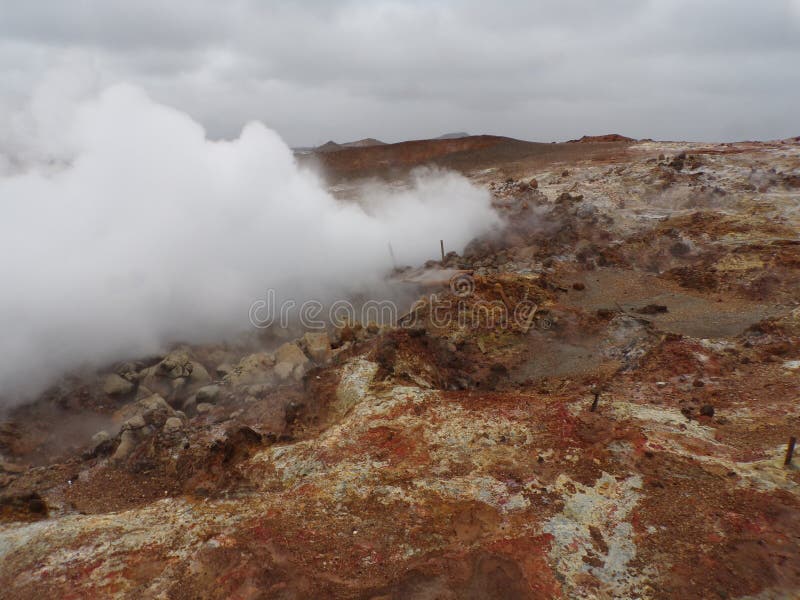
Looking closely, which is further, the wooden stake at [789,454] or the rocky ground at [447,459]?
the wooden stake at [789,454]

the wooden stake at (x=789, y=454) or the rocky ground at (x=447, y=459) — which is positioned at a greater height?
the wooden stake at (x=789, y=454)

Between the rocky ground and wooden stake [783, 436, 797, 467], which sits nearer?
the rocky ground

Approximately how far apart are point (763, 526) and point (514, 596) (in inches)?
96.8

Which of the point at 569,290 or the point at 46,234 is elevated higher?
the point at 46,234

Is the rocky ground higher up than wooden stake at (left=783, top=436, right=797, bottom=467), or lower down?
lower down

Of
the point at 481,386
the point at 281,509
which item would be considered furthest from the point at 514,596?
the point at 481,386

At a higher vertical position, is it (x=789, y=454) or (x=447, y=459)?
(x=789, y=454)

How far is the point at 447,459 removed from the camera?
540cm

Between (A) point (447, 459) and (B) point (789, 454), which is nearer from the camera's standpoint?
(B) point (789, 454)

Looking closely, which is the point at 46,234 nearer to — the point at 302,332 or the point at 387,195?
the point at 302,332

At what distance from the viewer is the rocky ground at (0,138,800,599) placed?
3.97 m

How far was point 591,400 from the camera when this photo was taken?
21.8 feet

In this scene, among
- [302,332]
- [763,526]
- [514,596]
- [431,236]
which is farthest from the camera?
[431,236]

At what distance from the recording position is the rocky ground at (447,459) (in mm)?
3973
